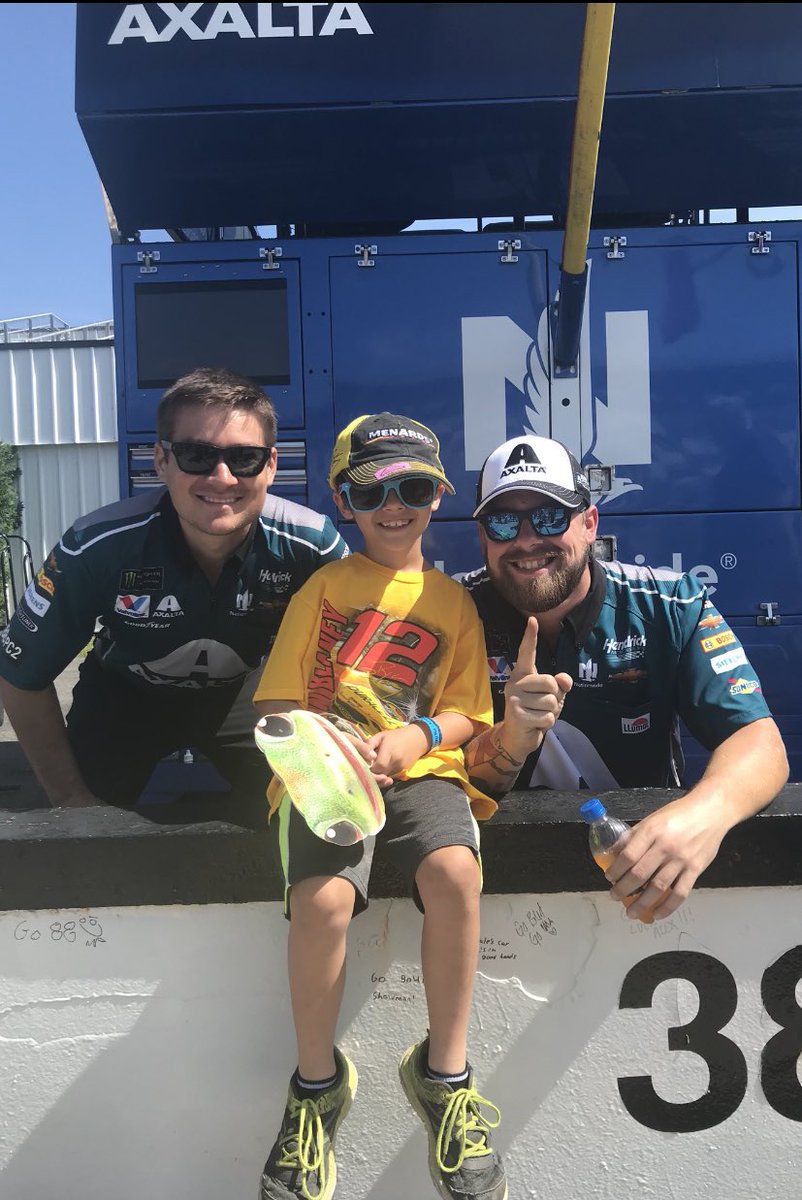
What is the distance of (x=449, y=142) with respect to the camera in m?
3.87

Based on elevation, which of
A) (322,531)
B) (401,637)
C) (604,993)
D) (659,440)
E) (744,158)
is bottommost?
(604,993)

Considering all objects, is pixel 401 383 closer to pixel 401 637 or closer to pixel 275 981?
pixel 401 637

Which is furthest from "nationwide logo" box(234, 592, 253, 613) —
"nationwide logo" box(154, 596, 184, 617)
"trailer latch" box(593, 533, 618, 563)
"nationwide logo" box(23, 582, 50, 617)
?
"trailer latch" box(593, 533, 618, 563)

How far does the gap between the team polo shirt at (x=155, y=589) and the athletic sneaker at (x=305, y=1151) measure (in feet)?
4.56

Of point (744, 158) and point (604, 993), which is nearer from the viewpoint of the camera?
point (604, 993)

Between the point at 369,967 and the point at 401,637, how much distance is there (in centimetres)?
67

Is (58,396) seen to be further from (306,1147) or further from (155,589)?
(306,1147)

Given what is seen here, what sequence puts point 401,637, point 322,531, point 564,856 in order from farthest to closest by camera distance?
point 322,531
point 401,637
point 564,856

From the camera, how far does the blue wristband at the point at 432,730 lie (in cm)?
189

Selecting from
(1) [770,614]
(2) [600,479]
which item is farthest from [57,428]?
(1) [770,614]

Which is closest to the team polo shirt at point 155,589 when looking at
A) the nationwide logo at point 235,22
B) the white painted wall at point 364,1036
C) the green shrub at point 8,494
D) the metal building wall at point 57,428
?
the white painted wall at point 364,1036

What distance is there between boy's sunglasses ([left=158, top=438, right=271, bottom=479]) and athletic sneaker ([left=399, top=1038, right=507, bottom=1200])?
1.49m

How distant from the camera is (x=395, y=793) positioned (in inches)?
74.0

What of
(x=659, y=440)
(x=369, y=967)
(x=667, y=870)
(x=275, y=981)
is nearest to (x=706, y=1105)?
(x=667, y=870)
